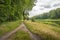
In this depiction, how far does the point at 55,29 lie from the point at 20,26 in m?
0.80

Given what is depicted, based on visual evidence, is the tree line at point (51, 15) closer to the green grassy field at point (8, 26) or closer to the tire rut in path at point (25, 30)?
the tire rut in path at point (25, 30)

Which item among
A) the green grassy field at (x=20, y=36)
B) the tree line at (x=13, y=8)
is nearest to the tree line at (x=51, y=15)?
the tree line at (x=13, y=8)

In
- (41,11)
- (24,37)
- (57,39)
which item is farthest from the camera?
(41,11)

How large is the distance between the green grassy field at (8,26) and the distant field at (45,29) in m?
0.25

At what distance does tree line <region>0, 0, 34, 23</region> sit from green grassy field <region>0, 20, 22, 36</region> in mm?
103

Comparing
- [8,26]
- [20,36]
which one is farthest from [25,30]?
[8,26]

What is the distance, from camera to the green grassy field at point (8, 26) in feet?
10.1

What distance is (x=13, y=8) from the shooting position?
129 inches

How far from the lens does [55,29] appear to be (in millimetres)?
2852

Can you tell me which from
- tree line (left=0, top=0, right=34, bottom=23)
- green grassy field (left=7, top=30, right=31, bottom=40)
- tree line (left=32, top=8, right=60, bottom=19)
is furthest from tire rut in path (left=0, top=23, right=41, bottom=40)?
tree line (left=32, top=8, right=60, bottom=19)

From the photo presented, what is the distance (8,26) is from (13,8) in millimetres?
467

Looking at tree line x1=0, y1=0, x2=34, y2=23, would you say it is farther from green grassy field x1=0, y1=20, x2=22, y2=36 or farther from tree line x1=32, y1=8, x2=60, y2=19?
tree line x1=32, y1=8, x2=60, y2=19

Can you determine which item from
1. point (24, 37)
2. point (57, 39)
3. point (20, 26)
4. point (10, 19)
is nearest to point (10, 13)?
point (10, 19)

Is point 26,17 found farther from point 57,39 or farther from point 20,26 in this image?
point 57,39
